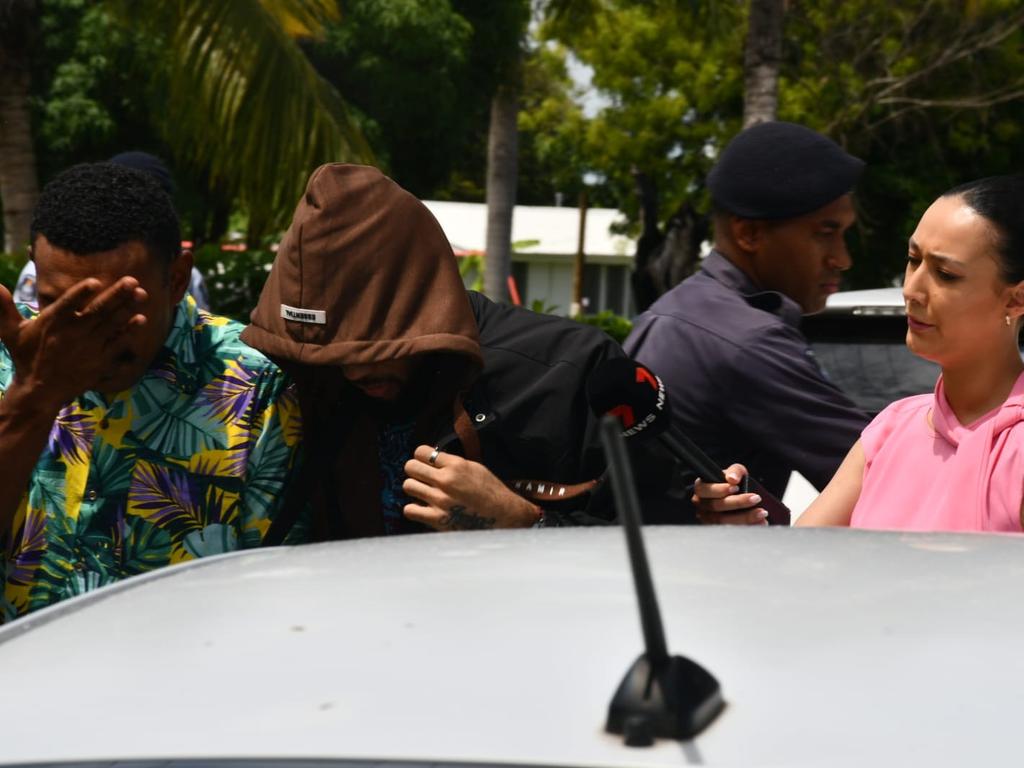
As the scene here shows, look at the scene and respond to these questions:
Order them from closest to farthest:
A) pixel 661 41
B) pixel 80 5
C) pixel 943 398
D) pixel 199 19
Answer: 1. pixel 943 398
2. pixel 199 19
3. pixel 661 41
4. pixel 80 5

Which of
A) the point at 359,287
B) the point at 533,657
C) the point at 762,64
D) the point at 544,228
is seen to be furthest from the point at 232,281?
the point at 544,228

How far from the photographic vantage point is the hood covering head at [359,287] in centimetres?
246

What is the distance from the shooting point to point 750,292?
326 cm

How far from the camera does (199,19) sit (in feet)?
33.4

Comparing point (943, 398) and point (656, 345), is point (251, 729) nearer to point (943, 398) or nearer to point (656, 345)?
point (943, 398)

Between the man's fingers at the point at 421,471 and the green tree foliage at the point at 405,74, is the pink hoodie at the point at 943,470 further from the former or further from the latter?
the green tree foliage at the point at 405,74

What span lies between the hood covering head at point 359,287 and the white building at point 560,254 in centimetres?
3449

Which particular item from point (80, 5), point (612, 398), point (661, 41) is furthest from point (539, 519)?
point (80, 5)

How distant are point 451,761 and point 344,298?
4.57 feet

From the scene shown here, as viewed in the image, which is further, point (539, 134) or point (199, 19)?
point (539, 134)

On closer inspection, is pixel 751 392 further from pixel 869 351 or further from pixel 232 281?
pixel 232 281

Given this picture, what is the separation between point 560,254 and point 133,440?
37556 millimetres

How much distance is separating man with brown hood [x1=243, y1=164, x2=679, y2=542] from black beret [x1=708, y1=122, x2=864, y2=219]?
2.48ft

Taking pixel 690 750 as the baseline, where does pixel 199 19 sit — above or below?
above
